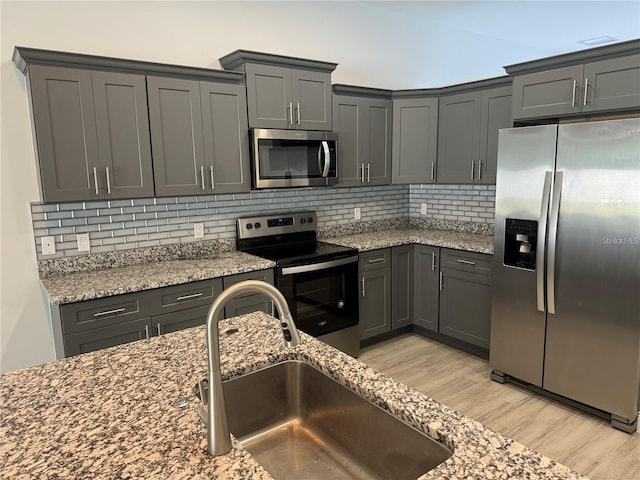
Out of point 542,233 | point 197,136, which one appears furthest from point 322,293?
point 542,233

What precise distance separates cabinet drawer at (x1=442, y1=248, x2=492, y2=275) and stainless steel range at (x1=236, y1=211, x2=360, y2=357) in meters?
0.80

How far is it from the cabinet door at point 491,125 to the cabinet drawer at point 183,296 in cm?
232

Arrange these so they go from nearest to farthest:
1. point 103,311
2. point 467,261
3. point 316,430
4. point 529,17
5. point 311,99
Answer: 1. point 316,430
2. point 103,311
3. point 311,99
4. point 467,261
5. point 529,17

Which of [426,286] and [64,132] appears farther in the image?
[426,286]

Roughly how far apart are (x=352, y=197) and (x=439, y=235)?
891 millimetres

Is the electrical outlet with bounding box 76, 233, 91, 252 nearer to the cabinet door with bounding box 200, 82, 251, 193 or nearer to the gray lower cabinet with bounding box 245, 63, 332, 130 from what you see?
the cabinet door with bounding box 200, 82, 251, 193

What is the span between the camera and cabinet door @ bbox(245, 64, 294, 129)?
3.13 meters

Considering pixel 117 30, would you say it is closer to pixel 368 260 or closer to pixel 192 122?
pixel 192 122

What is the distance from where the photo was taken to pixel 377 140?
13.0 feet

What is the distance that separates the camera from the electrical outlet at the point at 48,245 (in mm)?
2820

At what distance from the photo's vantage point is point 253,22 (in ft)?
11.4

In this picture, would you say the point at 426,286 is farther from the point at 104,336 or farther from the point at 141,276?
the point at 104,336

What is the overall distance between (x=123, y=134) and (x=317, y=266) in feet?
5.14

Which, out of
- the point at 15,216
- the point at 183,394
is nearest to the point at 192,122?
the point at 15,216
